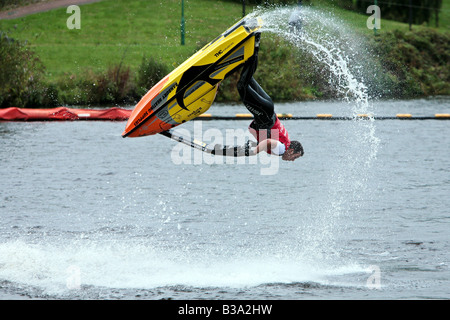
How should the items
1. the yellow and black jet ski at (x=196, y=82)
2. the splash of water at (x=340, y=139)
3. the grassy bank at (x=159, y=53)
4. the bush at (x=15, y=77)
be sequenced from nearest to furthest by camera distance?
the yellow and black jet ski at (x=196, y=82), the splash of water at (x=340, y=139), the bush at (x=15, y=77), the grassy bank at (x=159, y=53)

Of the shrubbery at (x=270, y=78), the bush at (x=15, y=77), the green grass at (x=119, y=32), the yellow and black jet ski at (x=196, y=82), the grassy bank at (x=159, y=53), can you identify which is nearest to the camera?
the yellow and black jet ski at (x=196, y=82)

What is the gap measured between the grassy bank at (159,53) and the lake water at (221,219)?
687 cm

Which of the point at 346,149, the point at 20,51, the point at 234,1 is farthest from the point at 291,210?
the point at 234,1

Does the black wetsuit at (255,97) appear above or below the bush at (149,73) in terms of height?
below

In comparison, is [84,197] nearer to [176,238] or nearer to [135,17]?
[176,238]

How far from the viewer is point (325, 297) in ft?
40.3

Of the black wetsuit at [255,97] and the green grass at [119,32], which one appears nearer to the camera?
the black wetsuit at [255,97]

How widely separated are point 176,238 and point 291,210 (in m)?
3.34

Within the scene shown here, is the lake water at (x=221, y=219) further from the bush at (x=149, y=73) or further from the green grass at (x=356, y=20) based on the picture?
the bush at (x=149, y=73)

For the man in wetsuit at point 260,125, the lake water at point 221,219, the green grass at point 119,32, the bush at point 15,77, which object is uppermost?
the green grass at point 119,32

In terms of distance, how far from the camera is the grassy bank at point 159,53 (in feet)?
113

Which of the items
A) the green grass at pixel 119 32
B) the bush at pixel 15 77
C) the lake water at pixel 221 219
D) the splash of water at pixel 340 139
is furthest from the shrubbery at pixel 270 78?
the lake water at pixel 221 219

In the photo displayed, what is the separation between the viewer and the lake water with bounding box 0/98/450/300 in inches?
512

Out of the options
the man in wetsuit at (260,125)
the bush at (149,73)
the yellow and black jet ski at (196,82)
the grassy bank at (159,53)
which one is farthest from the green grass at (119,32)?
the man in wetsuit at (260,125)
